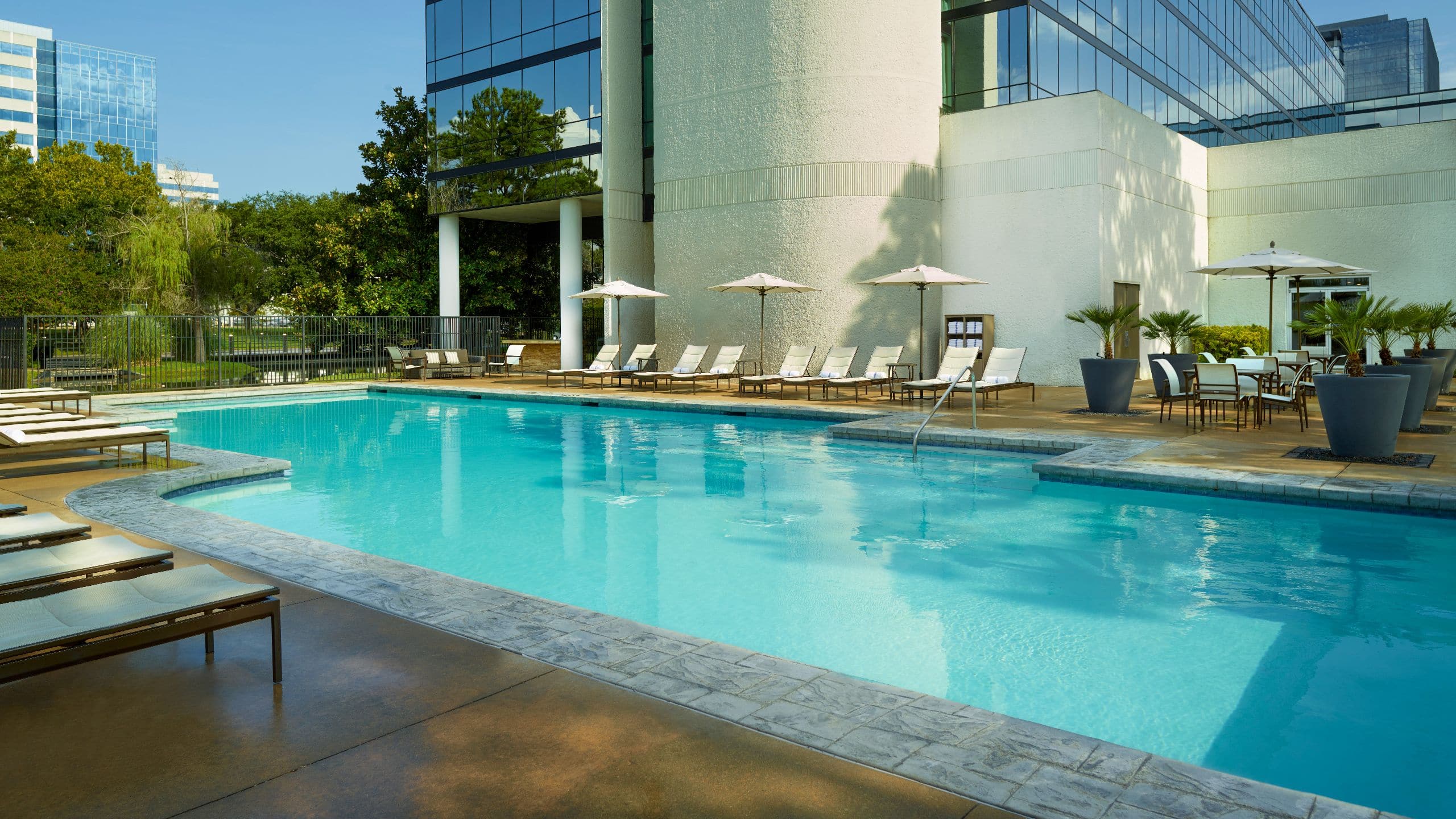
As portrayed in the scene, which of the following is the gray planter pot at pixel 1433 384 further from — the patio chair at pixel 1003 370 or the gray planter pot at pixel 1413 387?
the patio chair at pixel 1003 370

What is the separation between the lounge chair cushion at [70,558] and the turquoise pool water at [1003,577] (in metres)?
2.17

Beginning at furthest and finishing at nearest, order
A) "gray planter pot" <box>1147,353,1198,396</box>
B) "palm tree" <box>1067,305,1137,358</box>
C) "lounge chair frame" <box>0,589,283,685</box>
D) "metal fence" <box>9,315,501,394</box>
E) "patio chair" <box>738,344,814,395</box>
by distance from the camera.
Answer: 1. "metal fence" <box>9,315,501,394</box>
2. "patio chair" <box>738,344,814,395</box>
3. "palm tree" <box>1067,305,1137,358</box>
4. "gray planter pot" <box>1147,353,1198,396</box>
5. "lounge chair frame" <box>0,589,283,685</box>

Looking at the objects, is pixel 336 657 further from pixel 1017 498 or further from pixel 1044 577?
pixel 1017 498

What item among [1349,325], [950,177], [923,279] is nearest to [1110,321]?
[923,279]

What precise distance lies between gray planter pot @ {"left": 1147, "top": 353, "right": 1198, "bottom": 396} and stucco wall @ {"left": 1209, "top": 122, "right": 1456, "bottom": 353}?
694cm

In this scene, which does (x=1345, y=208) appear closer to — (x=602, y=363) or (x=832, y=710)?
(x=602, y=363)

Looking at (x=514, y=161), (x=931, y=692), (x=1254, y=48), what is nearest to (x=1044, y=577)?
(x=931, y=692)

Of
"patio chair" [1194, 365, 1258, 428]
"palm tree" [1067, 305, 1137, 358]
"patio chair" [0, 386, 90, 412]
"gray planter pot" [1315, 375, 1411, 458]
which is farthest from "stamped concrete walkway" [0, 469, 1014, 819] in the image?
"palm tree" [1067, 305, 1137, 358]

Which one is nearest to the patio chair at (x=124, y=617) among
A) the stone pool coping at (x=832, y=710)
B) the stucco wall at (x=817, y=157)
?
the stone pool coping at (x=832, y=710)

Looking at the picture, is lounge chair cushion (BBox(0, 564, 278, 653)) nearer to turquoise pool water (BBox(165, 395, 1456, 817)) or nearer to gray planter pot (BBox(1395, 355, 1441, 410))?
turquoise pool water (BBox(165, 395, 1456, 817))

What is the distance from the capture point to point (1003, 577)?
A: 589 centimetres

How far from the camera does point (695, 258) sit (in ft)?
67.6

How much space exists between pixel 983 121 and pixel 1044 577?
14752mm

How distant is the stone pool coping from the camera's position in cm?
253
